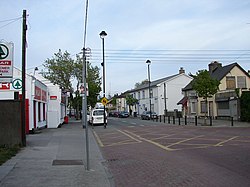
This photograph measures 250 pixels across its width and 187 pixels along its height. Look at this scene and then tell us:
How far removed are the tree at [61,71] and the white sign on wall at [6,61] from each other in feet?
122

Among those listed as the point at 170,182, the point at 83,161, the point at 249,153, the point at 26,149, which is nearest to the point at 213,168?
the point at 170,182

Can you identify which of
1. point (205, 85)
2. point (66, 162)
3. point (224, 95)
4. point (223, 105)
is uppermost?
point (205, 85)

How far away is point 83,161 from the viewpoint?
11.6 m

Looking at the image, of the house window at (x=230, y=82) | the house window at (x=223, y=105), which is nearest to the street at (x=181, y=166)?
the house window at (x=223, y=105)

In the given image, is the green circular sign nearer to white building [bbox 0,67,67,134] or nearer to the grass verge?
white building [bbox 0,67,67,134]

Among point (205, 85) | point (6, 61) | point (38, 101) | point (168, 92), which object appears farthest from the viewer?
point (168, 92)

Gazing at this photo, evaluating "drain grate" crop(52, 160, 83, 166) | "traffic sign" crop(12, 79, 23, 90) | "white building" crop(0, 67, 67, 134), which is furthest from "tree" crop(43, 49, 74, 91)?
"drain grate" crop(52, 160, 83, 166)

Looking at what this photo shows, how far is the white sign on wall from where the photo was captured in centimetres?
1357

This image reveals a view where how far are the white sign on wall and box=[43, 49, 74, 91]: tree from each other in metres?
37.3

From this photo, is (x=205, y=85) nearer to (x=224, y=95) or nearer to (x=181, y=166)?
(x=224, y=95)

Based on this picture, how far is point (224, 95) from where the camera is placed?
41906mm

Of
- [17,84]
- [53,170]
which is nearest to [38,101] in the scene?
[17,84]

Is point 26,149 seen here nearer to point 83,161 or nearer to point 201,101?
point 83,161

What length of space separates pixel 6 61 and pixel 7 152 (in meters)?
3.61
